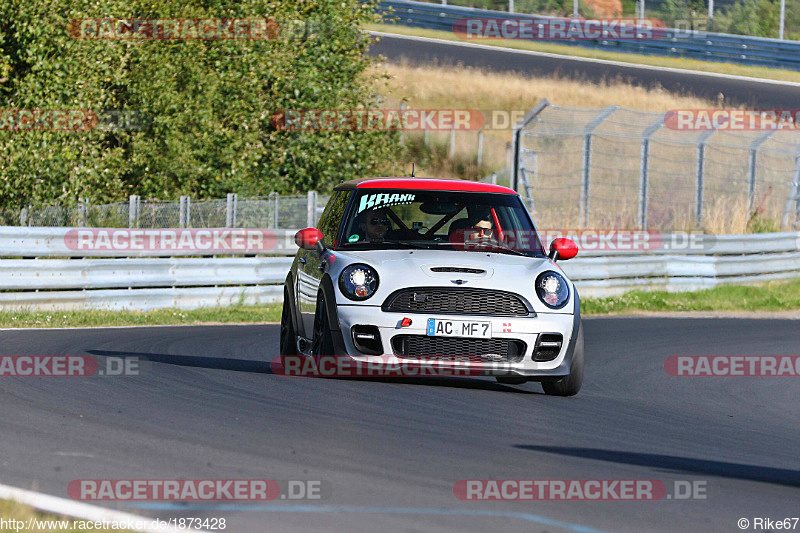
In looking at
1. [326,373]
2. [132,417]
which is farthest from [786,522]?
[326,373]

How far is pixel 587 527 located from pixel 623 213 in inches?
831

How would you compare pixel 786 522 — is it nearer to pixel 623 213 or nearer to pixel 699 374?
pixel 699 374

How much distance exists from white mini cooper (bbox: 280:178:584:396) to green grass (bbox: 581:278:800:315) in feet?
33.6

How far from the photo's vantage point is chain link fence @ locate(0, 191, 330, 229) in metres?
19.0

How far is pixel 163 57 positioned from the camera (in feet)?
76.8
